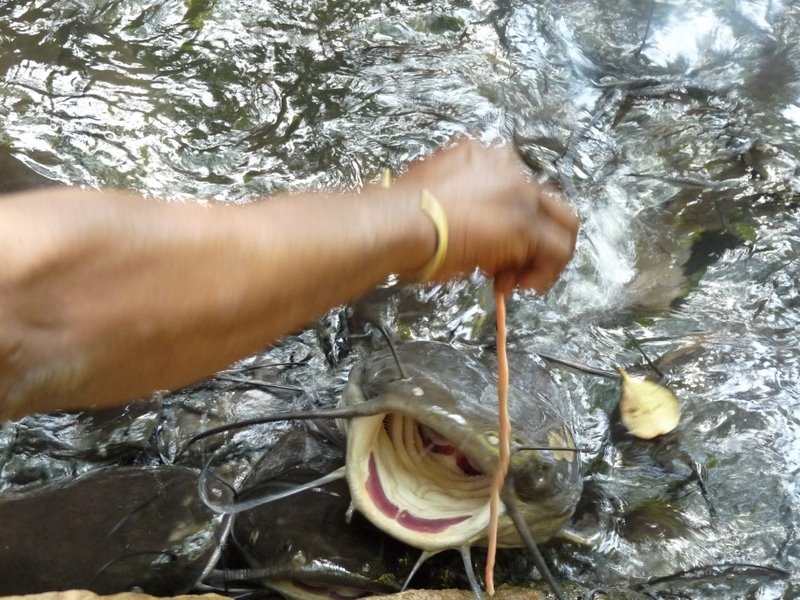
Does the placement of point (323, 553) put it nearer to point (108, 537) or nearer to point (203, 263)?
point (108, 537)

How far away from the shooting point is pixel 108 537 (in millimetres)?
2139

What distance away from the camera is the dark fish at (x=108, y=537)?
2.07 m

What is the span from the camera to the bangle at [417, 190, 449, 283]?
1.50 m

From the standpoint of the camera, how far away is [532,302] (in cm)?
319

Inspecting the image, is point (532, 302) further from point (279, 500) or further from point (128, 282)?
point (128, 282)

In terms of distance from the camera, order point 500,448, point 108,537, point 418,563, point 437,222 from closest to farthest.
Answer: point 437,222
point 500,448
point 418,563
point 108,537

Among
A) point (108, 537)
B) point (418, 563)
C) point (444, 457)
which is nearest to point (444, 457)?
point (444, 457)

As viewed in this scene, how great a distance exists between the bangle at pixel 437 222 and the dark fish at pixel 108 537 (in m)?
1.13

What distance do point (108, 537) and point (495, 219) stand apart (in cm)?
138

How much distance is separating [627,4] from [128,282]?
4.16 meters

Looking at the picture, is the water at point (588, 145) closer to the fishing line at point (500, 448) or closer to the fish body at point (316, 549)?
the fish body at point (316, 549)

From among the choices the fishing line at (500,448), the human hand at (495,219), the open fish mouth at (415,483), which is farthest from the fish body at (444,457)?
the human hand at (495,219)

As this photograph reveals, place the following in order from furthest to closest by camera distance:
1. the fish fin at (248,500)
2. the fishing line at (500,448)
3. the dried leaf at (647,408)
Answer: the dried leaf at (647,408), the fish fin at (248,500), the fishing line at (500,448)

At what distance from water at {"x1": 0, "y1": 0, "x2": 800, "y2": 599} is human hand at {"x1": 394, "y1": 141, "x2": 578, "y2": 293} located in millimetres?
1220
